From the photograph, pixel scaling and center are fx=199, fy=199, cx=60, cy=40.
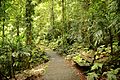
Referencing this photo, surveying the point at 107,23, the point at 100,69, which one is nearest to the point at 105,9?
the point at 107,23

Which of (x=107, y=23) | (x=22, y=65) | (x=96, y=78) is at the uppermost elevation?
(x=107, y=23)

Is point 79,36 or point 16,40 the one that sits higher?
point 16,40

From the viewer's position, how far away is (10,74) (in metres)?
11.9

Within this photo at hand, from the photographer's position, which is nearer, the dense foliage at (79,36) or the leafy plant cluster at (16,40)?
the dense foliage at (79,36)

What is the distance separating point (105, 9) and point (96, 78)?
4818mm

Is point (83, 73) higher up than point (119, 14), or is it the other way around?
point (119, 14)

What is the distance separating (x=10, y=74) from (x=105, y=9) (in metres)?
6.91

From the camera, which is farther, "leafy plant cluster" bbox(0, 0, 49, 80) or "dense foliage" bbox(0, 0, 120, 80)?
"leafy plant cluster" bbox(0, 0, 49, 80)

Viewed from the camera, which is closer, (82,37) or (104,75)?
(104,75)

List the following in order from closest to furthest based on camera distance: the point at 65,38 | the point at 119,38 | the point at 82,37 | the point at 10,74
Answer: the point at 119,38
the point at 10,74
the point at 82,37
the point at 65,38

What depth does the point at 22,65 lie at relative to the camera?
574 inches

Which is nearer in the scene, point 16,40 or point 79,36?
point 16,40

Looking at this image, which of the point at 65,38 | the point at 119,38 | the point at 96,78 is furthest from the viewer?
the point at 65,38

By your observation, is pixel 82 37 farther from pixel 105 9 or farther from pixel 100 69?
pixel 100 69
